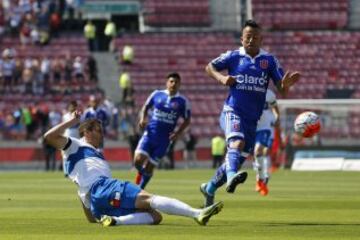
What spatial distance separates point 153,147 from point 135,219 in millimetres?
8710

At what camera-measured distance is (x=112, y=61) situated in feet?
167

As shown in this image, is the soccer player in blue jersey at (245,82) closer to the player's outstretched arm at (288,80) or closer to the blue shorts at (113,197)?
the player's outstretched arm at (288,80)

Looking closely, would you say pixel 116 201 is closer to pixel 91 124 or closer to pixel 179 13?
pixel 91 124

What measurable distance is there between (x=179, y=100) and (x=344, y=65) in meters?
28.6

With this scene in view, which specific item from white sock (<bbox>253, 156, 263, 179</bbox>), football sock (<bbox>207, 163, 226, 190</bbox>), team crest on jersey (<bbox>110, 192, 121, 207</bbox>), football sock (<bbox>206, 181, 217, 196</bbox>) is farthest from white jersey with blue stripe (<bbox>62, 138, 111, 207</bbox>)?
white sock (<bbox>253, 156, 263, 179</bbox>)

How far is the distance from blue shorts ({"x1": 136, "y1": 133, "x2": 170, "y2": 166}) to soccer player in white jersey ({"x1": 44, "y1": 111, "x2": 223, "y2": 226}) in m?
8.09

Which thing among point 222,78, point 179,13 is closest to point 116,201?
point 222,78

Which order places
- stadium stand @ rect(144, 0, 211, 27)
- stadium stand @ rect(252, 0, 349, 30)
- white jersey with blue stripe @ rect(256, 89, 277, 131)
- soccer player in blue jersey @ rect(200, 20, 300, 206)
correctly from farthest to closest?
1. stadium stand @ rect(252, 0, 349, 30)
2. stadium stand @ rect(144, 0, 211, 27)
3. white jersey with blue stripe @ rect(256, 89, 277, 131)
4. soccer player in blue jersey @ rect(200, 20, 300, 206)

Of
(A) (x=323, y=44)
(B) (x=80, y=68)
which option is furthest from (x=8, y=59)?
(A) (x=323, y=44)

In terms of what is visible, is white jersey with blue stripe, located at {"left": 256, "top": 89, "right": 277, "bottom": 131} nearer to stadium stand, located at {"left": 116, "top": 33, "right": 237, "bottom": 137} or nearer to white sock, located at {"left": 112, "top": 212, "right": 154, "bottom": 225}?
white sock, located at {"left": 112, "top": 212, "right": 154, "bottom": 225}

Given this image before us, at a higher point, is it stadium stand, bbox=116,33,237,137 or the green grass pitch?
the green grass pitch

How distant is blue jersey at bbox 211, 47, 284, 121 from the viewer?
1628 cm

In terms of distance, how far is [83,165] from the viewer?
46.5 ft

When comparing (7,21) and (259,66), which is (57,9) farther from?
(259,66)
